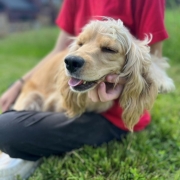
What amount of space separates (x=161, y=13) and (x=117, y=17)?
0.34 metres

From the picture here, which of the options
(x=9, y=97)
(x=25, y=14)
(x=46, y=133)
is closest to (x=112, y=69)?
(x=46, y=133)

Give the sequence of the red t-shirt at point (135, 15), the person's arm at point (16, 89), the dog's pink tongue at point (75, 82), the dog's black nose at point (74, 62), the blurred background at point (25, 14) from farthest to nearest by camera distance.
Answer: the blurred background at point (25, 14), the person's arm at point (16, 89), the red t-shirt at point (135, 15), the dog's pink tongue at point (75, 82), the dog's black nose at point (74, 62)

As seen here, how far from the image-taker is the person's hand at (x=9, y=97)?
3.05 metres

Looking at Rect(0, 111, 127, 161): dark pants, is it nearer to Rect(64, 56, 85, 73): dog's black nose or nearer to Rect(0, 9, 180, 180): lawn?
Rect(0, 9, 180, 180): lawn

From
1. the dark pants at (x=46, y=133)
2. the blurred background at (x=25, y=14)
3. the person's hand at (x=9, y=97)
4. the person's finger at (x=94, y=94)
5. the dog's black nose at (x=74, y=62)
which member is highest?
the dog's black nose at (x=74, y=62)

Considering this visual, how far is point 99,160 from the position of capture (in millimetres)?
2271

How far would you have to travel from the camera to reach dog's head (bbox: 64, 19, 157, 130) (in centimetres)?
193

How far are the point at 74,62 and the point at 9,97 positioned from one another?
4.83ft

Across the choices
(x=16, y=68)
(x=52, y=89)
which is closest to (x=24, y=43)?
(x=16, y=68)

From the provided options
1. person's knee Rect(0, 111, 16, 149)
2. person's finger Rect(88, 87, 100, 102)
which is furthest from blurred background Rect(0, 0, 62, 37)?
person's finger Rect(88, 87, 100, 102)

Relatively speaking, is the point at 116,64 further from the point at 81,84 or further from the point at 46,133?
the point at 46,133

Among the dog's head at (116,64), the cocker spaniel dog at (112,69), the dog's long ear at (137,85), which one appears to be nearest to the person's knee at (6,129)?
the cocker spaniel dog at (112,69)

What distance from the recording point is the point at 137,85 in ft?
6.88

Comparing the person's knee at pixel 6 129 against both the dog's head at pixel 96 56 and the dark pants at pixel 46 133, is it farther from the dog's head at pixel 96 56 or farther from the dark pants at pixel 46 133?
the dog's head at pixel 96 56
